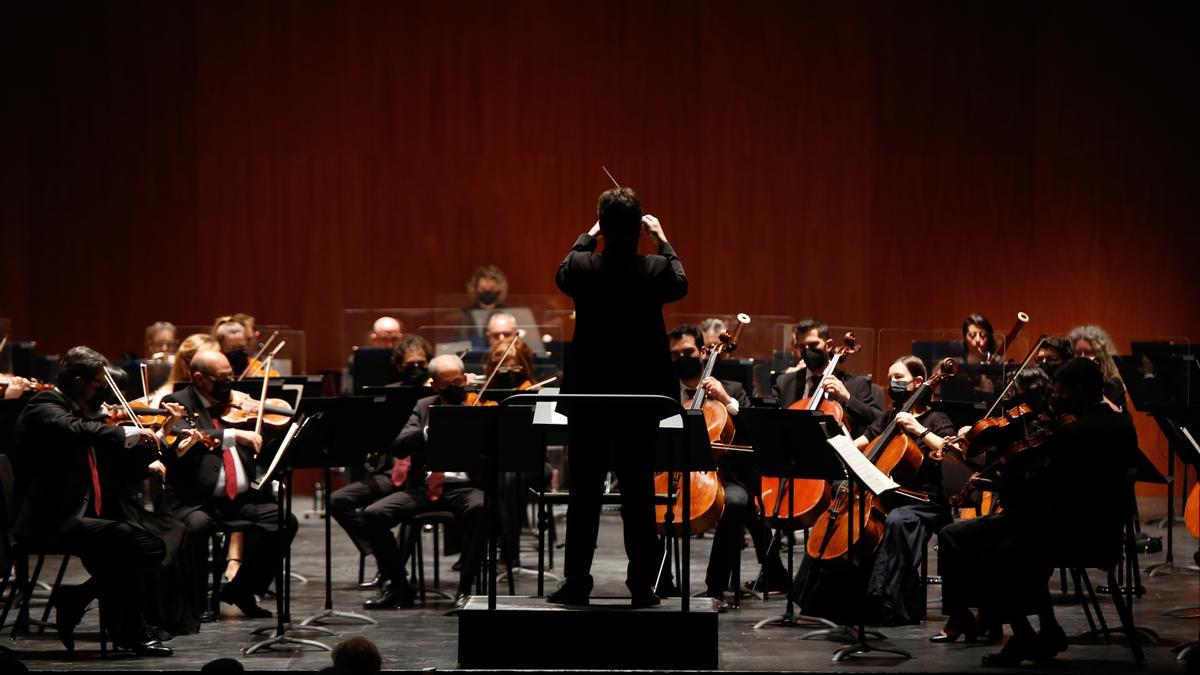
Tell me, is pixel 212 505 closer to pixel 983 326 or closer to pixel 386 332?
pixel 386 332

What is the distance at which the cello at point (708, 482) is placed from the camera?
20.2ft

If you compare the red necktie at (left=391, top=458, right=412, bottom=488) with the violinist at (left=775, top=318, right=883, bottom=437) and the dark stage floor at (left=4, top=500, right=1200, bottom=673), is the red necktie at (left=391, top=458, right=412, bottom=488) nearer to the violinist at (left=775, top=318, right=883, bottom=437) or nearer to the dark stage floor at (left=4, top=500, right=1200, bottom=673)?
the dark stage floor at (left=4, top=500, right=1200, bottom=673)

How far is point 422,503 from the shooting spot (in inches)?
259

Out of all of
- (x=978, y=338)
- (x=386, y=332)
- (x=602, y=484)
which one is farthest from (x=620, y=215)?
(x=386, y=332)

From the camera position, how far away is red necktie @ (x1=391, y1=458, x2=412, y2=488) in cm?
684

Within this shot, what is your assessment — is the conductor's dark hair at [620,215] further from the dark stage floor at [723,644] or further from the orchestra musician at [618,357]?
the dark stage floor at [723,644]

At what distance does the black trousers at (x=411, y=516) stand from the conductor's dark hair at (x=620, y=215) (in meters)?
2.23

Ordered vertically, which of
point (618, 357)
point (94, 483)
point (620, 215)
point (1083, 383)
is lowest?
point (94, 483)

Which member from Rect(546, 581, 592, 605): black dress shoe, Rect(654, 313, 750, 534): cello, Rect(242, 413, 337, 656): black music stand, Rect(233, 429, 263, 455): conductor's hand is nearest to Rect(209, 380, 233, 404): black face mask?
Rect(233, 429, 263, 455): conductor's hand

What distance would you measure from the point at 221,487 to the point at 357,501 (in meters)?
0.75

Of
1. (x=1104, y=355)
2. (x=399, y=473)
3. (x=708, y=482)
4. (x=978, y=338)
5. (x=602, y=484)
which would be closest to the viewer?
(x=602, y=484)

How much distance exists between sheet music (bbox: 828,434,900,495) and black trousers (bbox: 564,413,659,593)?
860 mm

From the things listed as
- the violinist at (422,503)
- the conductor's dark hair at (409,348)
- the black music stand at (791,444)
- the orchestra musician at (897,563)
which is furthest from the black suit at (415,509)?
the orchestra musician at (897,563)

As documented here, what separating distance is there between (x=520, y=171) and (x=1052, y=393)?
6660 millimetres
